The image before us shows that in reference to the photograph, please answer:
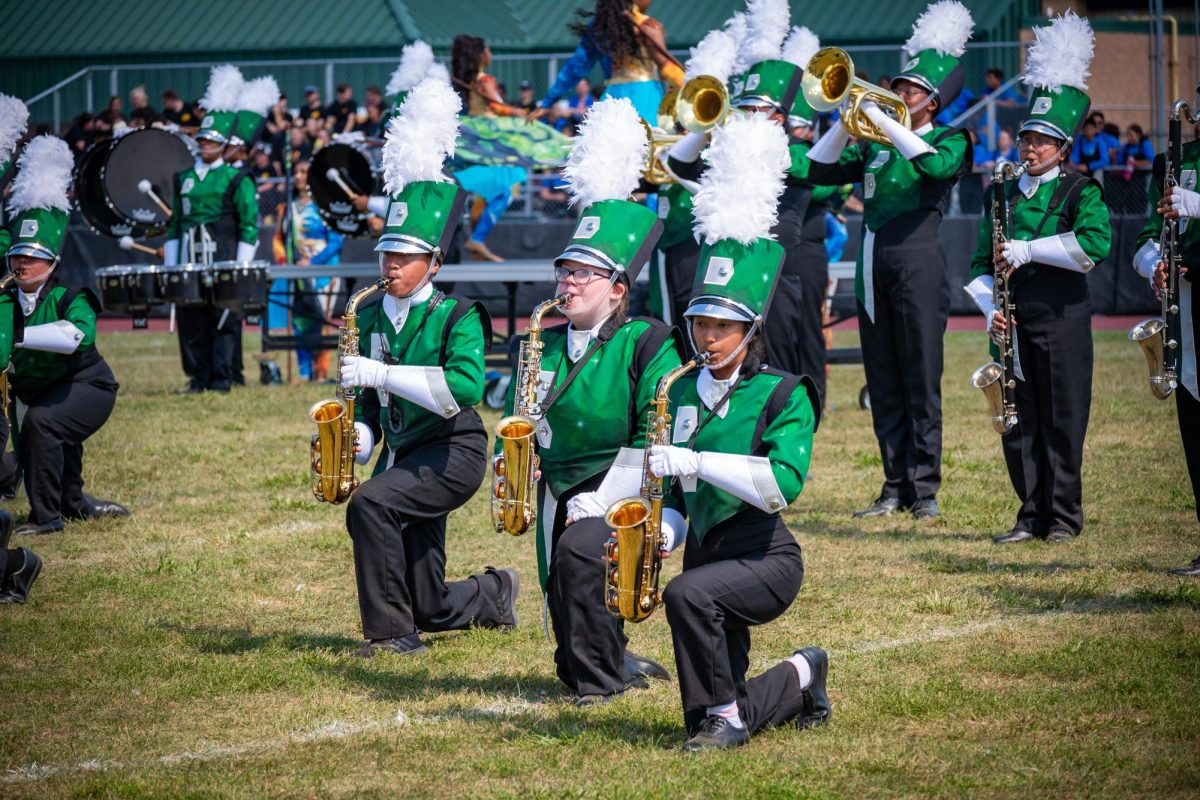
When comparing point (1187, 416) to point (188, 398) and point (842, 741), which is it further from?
point (188, 398)

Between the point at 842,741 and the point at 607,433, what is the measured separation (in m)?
1.32

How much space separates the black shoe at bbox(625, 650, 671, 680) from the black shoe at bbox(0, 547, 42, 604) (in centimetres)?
301

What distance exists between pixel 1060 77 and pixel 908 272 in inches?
52.1

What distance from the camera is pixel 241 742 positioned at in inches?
207

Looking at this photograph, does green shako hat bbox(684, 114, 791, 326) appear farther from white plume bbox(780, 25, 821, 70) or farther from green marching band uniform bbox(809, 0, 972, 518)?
white plume bbox(780, 25, 821, 70)

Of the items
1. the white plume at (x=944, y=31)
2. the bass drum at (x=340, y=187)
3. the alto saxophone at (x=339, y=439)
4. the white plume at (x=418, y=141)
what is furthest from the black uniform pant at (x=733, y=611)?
the bass drum at (x=340, y=187)

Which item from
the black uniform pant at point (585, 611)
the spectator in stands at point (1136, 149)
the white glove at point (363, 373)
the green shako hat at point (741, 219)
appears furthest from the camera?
the spectator in stands at point (1136, 149)

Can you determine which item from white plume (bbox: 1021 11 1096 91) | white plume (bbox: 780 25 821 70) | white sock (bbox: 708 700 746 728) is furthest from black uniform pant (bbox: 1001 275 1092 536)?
white sock (bbox: 708 700 746 728)

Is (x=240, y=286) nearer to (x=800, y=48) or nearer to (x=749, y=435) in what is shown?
(x=800, y=48)

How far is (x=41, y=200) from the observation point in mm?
8836

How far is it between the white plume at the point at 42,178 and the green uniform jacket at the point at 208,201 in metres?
5.55

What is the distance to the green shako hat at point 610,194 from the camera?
18.3 ft

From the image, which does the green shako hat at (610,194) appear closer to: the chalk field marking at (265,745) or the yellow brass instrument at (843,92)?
the chalk field marking at (265,745)

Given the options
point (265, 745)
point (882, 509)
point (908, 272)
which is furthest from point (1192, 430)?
point (265, 745)
